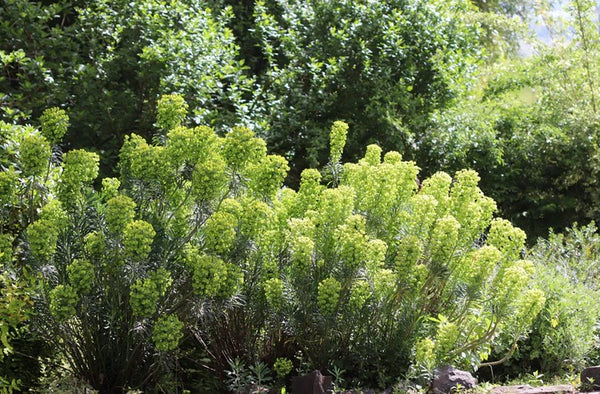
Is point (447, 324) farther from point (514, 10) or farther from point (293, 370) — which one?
point (514, 10)

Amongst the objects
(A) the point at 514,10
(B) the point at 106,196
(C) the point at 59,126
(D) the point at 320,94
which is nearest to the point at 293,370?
(B) the point at 106,196

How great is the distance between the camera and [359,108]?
7.86 metres

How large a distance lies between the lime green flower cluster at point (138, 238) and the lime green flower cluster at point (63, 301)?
0.34 metres

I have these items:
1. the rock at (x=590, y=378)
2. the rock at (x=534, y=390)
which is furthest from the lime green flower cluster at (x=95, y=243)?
the rock at (x=590, y=378)

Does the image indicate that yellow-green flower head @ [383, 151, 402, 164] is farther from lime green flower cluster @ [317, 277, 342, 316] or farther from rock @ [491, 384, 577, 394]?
rock @ [491, 384, 577, 394]

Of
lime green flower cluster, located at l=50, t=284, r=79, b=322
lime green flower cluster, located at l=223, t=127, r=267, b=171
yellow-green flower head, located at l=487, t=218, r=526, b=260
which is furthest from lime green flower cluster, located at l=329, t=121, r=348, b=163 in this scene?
lime green flower cluster, located at l=50, t=284, r=79, b=322

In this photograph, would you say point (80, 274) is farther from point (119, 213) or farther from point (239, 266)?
point (239, 266)

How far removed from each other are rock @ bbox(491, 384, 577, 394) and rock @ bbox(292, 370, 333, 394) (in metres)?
0.99

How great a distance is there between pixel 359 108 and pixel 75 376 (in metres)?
4.60

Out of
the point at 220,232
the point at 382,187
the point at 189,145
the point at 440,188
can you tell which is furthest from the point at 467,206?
the point at 189,145

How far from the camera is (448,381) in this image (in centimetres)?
391

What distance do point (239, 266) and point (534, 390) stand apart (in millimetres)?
1724

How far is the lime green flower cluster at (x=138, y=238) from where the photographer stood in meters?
3.33

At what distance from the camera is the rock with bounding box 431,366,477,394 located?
Result: 3.90 metres
